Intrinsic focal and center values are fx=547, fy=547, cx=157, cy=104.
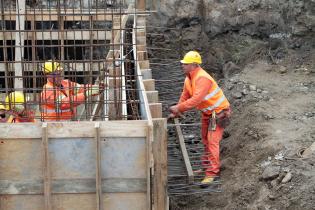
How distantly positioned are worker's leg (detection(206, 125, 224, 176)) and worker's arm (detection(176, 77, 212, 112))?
20.8 inches

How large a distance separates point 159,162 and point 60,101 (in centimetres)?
168

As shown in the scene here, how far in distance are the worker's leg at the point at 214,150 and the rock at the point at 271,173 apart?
0.94 m

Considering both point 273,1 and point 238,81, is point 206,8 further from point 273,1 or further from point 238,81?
point 238,81

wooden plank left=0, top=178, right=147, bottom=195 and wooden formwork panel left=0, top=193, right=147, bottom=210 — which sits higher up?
wooden plank left=0, top=178, right=147, bottom=195

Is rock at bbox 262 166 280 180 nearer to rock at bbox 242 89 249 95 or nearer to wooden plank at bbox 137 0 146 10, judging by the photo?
rock at bbox 242 89 249 95

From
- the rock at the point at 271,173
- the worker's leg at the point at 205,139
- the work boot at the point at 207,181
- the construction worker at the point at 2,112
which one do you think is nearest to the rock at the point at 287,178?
the rock at the point at 271,173

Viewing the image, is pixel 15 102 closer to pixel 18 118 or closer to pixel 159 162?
pixel 18 118

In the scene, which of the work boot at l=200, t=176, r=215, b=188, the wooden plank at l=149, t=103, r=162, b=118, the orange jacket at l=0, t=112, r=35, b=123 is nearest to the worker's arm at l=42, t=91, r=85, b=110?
the orange jacket at l=0, t=112, r=35, b=123

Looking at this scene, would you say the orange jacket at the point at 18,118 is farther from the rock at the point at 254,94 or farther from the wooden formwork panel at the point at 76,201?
the rock at the point at 254,94

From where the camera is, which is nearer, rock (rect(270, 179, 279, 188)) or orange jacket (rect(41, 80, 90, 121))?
rock (rect(270, 179, 279, 188))

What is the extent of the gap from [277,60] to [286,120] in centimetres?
354

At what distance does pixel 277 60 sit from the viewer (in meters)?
11.8

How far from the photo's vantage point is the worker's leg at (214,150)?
304 inches

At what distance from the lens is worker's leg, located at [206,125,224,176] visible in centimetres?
772
